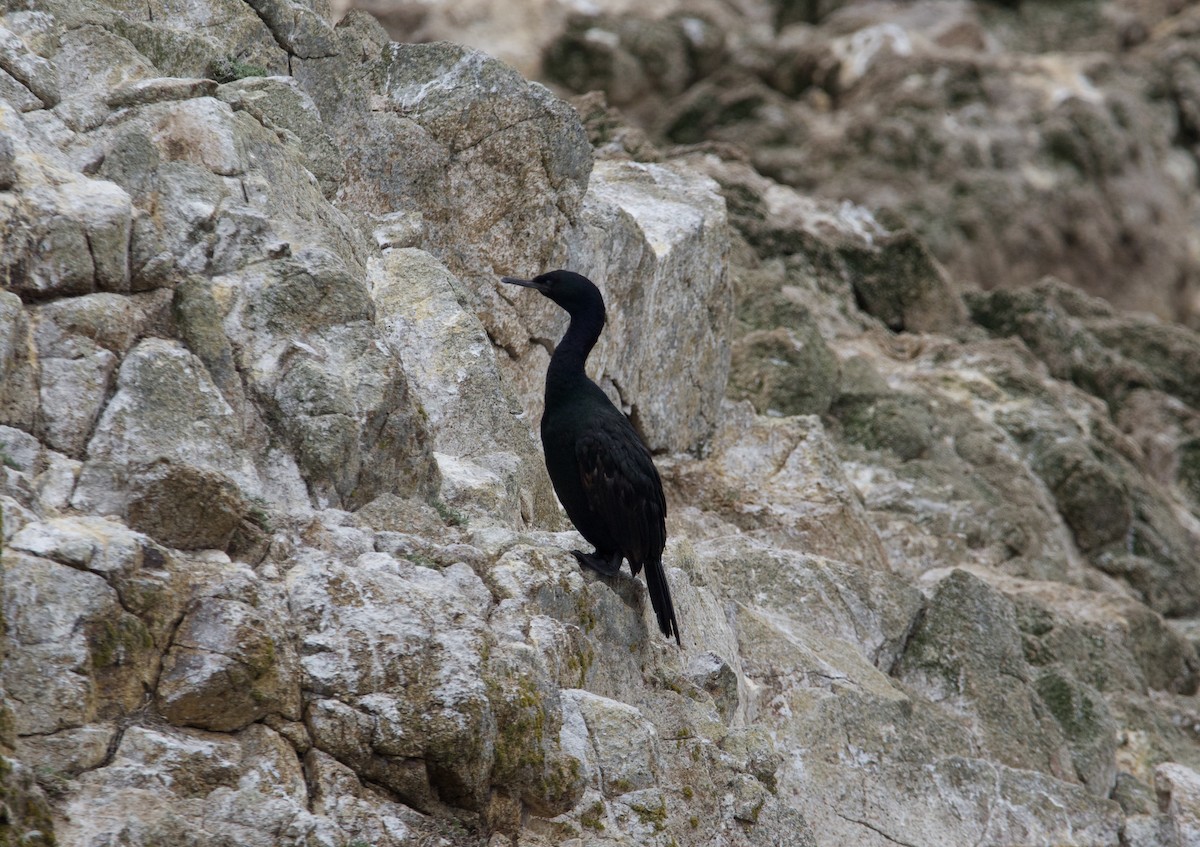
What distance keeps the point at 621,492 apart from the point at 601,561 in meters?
0.45

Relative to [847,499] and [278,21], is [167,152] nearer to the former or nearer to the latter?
[278,21]

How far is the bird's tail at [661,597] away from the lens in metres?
9.15

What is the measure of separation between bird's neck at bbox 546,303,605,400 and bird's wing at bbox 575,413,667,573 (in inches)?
14.8

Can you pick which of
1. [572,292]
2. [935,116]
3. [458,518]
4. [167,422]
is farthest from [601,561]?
[935,116]

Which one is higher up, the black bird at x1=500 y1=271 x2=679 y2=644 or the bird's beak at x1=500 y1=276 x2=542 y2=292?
the bird's beak at x1=500 y1=276 x2=542 y2=292

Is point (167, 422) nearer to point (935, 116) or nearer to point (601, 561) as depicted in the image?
point (601, 561)

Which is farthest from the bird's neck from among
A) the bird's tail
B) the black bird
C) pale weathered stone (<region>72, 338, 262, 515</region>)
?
pale weathered stone (<region>72, 338, 262, 515</region>)

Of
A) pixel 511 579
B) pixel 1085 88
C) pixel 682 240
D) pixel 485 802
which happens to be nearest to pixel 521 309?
pixel 682 240

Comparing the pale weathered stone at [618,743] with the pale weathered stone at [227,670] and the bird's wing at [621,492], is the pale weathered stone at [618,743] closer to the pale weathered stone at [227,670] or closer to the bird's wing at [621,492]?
the bird's wing at [621,492]

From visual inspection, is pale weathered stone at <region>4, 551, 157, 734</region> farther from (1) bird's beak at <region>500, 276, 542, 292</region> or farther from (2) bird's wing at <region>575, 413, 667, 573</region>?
(1) bird's beak at <region>500, 276, 542, 292</region>

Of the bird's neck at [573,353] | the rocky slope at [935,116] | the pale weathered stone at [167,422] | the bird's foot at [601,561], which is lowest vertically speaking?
the bird's foot at [601,561]

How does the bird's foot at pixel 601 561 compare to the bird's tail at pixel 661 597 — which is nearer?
the bird's foot at pixel 601 561

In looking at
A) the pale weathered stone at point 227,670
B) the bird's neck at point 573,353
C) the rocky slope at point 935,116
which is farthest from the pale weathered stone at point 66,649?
the rocky slope at point 935,116

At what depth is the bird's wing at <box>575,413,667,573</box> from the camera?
9.05 meters
